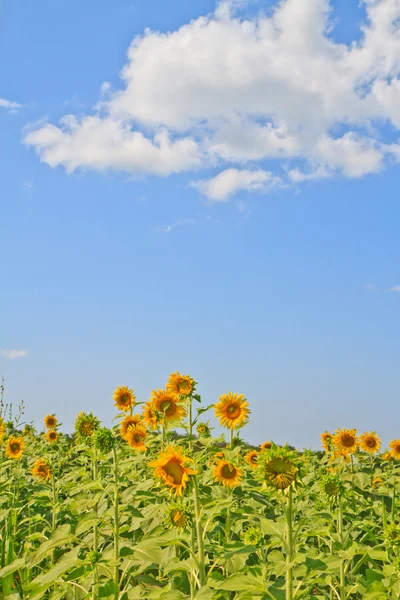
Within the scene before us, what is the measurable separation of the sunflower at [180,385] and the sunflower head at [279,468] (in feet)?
8.59

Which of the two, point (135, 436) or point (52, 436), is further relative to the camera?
point (52, 436)

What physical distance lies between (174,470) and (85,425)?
1.78m

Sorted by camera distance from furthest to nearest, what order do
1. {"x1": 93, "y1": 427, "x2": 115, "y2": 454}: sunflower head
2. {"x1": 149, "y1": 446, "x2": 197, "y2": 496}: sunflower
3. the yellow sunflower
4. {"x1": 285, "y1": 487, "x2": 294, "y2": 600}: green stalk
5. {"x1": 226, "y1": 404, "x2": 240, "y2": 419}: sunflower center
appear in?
{"x1": 226, "y1": 404, "x2": 240, "y2": 419}: sunflower center
the yellow sunflower
{"x1": 93, "y1": 427, "x2": 115, "y2": 454}: sunflower head
{"x1": 149, "y1": 446, "x2": 197, "y2": 496}: sunflower
{"x1": 285, "y1": 487, "x2": 294, "y2": 600}: green stalk

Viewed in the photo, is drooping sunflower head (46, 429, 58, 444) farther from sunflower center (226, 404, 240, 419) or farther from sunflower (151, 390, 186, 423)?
A: sunflower center (226, 404, 240, 419)

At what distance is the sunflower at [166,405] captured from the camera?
22.0ft

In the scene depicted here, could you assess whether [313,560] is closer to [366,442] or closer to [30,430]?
[366,442]

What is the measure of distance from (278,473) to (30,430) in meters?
10.1

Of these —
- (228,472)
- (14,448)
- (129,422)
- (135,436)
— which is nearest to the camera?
(228,472)

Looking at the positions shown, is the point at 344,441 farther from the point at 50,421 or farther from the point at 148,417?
the point at 50,421

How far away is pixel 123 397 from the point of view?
24.9 ft

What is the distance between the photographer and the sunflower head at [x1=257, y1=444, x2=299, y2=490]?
11.3ft

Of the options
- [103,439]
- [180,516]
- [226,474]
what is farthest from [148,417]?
[180,516]

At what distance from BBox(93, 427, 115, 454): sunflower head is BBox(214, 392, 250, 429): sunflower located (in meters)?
2.04

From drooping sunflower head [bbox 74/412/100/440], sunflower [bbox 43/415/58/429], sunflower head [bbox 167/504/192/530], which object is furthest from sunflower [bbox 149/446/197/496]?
sunflower [bbox 43/415/58/429]
